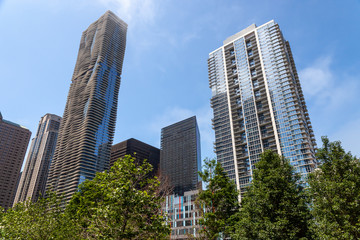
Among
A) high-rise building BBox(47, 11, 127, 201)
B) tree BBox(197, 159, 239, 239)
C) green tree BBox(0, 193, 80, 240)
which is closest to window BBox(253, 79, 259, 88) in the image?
tree BBox(197, 159, 239, 239)

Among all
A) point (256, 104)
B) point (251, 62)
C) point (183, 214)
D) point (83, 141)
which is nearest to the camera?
point (183, 214)

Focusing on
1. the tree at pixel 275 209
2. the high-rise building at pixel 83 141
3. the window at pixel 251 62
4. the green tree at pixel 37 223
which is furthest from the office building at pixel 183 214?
the high-rise building at pixel 83 141

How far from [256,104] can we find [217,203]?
113m

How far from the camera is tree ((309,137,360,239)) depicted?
62.1 ft

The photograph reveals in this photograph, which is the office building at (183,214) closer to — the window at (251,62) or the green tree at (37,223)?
the green tree at (37,223)

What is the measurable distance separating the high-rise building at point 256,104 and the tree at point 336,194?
288 feet

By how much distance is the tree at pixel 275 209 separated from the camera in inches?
838

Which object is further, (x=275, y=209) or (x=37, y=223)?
(x=275, y=209)

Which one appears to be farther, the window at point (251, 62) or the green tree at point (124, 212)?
the window at point (251, 62)

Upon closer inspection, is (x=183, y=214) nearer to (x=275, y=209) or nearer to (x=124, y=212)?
(x=275, y=209)

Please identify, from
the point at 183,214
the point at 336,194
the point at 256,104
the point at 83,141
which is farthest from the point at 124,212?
the point at 83,141

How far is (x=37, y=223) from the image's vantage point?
17406 millimetres

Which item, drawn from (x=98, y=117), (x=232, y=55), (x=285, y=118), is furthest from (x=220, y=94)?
(x=98, y=117)

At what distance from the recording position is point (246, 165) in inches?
4813
